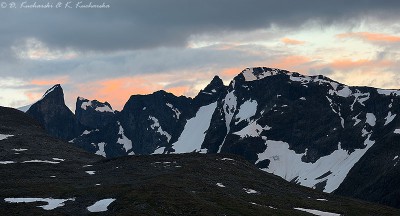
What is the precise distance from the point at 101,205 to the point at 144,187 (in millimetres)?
15083

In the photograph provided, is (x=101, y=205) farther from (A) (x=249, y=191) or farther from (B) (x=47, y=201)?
(A) (x=249, y=191)

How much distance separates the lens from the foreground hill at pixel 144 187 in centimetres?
9794

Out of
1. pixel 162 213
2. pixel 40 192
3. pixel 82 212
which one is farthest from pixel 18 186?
pixel 162 213

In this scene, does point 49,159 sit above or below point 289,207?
above

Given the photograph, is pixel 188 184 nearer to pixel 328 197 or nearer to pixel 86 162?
pixel 328 197

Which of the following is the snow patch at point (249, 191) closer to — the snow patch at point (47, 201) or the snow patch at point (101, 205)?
the snow patch at point (101, 205)

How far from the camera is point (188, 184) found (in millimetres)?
124250

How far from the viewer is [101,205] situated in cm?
9812

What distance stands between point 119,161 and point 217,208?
69.5 meters

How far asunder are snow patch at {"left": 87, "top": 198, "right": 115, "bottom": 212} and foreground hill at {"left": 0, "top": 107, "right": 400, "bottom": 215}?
15cm

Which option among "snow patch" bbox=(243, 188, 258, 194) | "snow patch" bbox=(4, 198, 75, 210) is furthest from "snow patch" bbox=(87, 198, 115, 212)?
"snow patch" bbox=(243, 188, 258, 194)

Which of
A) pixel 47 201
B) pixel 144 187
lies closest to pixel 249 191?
pixel 144 187

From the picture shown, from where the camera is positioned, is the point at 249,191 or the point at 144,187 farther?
the point at 249,191

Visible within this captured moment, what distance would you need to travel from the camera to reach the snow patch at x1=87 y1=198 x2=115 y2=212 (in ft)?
312
